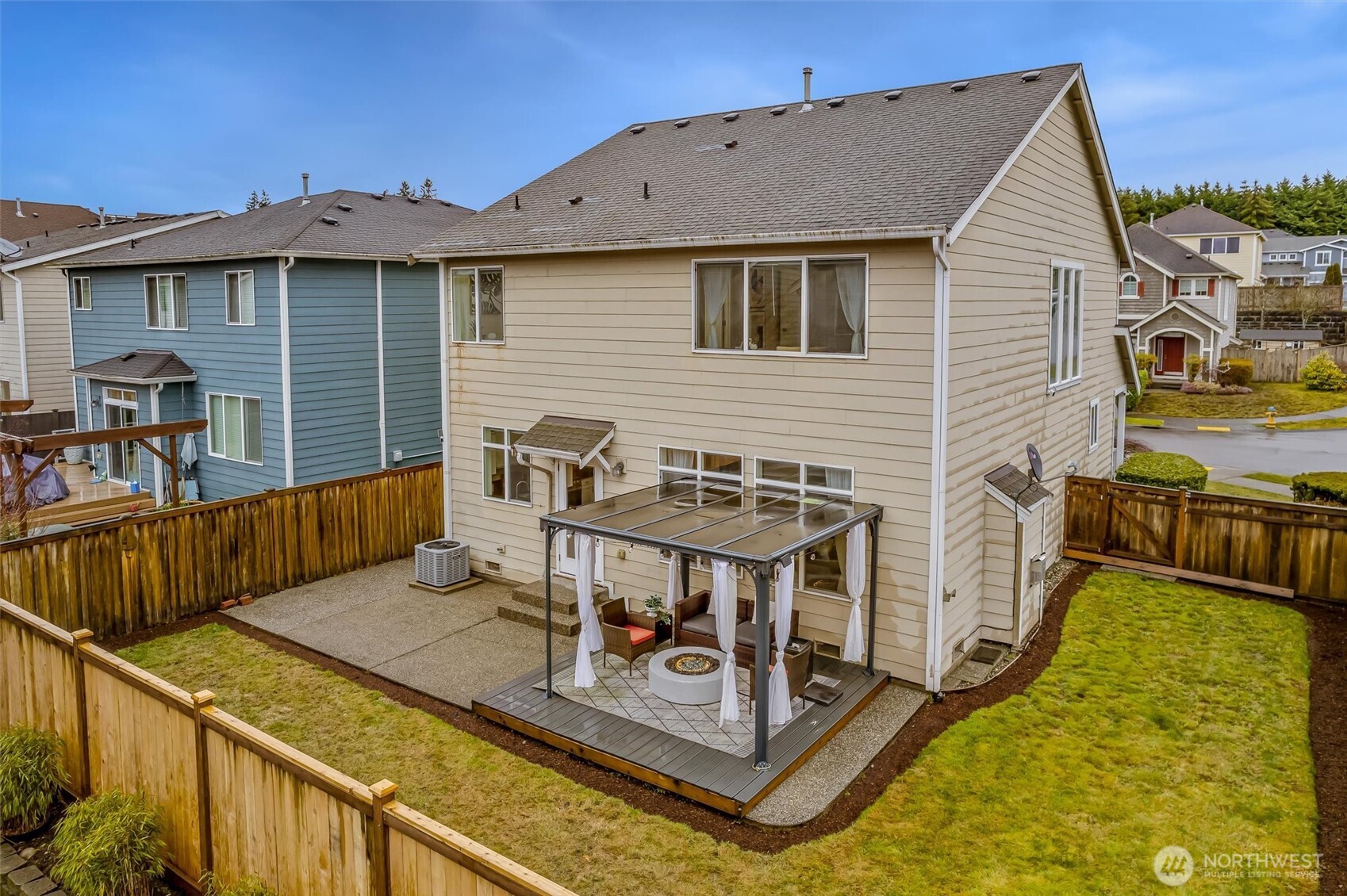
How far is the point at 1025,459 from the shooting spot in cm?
1255

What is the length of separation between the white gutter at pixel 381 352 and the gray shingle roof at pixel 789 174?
487 cm

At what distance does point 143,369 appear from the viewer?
19.1m

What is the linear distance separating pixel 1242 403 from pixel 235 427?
1447 inches

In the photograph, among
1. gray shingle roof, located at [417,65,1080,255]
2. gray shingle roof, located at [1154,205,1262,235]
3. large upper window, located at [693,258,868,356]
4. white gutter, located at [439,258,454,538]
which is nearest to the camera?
large upper window, located at [693,258,868,356]

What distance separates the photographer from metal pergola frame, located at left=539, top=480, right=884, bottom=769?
7828 millimetres

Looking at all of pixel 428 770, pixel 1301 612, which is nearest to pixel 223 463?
pixel 428 770

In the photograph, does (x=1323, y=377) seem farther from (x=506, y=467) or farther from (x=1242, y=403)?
(x=506, y=467)

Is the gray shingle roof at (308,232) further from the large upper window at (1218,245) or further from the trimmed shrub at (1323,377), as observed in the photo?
the large upper window at (1218,245)

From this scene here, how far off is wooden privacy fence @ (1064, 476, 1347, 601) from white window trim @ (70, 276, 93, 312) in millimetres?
24161

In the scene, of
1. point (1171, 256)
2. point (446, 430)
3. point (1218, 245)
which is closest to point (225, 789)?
point (446, 430)

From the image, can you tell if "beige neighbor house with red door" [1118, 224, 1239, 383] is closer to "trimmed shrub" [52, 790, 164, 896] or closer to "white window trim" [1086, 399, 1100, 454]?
"white window trim" [1086, 399, 1100, 454]

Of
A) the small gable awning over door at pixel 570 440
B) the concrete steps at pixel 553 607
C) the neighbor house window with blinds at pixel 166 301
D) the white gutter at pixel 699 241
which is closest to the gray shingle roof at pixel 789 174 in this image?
the white gutter at pixel 699 241

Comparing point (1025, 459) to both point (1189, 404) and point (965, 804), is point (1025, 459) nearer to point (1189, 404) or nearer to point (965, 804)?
point (965, 804)

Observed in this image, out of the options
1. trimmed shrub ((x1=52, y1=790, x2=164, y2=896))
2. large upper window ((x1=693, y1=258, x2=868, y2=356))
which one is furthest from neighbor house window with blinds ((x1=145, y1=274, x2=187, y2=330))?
trimmed shrub ((x1=52, y1=790, x2=164, y2=896))
